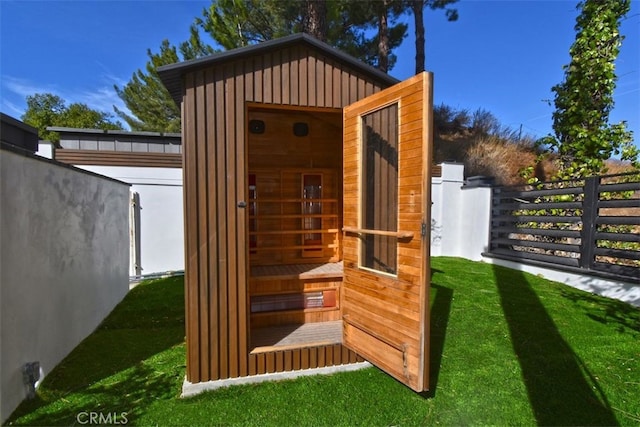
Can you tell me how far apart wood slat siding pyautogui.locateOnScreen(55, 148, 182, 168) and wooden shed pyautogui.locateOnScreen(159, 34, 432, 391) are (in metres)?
5.03

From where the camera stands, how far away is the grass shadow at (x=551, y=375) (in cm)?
239

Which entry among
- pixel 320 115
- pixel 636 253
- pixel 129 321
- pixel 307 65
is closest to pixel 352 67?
pixel 307 65

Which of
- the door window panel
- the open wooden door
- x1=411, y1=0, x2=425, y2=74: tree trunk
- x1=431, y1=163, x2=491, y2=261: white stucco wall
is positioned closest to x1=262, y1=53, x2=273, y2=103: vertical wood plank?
the open wooden door

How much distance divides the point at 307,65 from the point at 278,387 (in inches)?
114

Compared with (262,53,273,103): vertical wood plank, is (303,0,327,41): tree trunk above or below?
above

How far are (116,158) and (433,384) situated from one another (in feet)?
24.6

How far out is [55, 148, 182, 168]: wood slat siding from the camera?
22.5ft

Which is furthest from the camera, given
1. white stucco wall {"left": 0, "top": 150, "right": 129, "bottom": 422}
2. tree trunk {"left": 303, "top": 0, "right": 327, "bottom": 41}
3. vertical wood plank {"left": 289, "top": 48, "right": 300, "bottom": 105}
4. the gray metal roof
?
the gray metal roof

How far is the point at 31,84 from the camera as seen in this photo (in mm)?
19375

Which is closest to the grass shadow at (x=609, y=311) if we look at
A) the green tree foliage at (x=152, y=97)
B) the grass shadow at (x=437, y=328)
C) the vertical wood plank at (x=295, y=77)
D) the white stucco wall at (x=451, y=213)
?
the grass shadow at (x=437, y=328)

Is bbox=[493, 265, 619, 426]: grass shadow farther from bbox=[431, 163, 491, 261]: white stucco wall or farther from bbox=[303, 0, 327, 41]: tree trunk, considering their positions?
bbox=[303, 0, 327, 41]: tree trunk

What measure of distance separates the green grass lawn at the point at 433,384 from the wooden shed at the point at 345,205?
0.94ft

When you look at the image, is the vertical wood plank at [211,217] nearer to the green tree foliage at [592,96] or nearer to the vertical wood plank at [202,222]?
the vertical wood plank at [202,222]

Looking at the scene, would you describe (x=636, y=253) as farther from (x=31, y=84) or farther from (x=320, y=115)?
(x=31, y=84)
